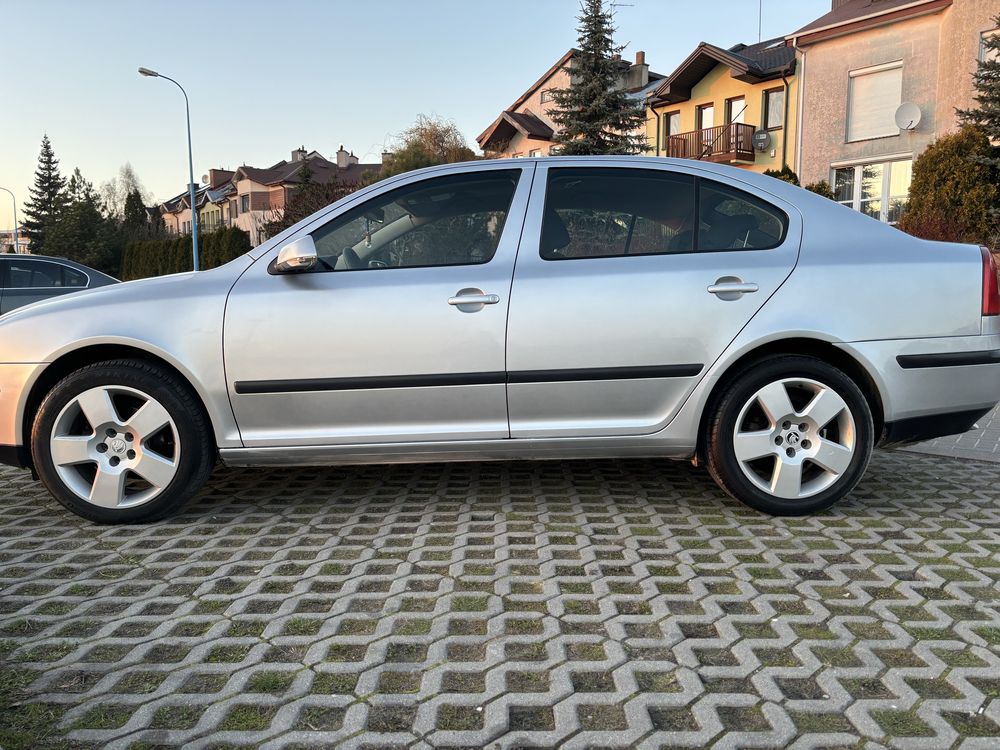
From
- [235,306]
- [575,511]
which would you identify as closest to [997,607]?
[575,511]

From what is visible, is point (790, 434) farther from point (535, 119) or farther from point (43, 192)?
point (43, 192)

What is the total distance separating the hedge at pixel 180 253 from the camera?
37938 mm

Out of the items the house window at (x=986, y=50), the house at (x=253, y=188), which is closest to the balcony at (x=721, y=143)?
the house window at (x=986, y=50)

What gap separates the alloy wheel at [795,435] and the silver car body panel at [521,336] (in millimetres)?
210

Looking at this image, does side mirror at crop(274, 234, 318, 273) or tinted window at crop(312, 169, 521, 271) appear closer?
side mirror at crop(274, 234, 318, 273)

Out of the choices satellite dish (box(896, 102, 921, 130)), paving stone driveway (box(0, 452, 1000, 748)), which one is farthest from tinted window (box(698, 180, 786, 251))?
satellite dish (box(896, 102, 921, 130))

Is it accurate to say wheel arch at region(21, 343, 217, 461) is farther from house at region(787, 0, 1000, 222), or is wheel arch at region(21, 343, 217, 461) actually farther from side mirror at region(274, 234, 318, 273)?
house at region(787, 0, 1000, 222)

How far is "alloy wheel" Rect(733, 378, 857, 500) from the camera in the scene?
140 inches

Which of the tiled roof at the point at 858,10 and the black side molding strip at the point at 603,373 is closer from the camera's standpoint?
the black side molding strip at the point at 603,373

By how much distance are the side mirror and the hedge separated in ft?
97.0

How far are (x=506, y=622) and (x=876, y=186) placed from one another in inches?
931

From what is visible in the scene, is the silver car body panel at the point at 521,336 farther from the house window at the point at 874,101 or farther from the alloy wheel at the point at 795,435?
the house window at the point at 874,101

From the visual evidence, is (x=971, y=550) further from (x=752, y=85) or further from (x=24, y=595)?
(x=752, y=85)

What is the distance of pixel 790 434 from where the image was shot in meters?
3.63
